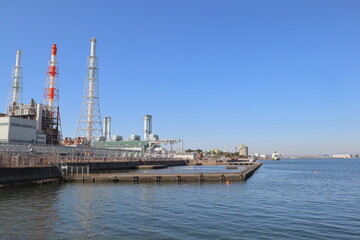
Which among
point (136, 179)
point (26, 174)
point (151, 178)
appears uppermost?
point (26, 174)

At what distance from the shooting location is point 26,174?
1727 inches

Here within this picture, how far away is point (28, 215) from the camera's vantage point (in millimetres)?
23188

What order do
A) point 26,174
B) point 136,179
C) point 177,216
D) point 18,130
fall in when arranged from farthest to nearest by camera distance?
point 18,130 < point 136,179 < point 26,174 < point 177,216

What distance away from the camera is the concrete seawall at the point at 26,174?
40.1 metres

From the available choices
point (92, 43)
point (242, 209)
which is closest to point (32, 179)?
point (242, 209)

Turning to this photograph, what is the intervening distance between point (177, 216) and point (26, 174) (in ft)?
102

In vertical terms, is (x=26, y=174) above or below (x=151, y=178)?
above

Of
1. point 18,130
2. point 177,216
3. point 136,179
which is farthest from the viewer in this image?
point 18,130

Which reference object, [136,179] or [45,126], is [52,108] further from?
[136,179]

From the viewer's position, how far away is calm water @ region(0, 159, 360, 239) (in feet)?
59.8

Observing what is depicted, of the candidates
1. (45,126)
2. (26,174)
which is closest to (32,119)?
(45,126)

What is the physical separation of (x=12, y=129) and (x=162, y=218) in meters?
78.4

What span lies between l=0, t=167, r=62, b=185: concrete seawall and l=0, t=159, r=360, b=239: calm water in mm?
8057

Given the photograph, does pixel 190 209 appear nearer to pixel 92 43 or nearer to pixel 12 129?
pixel 12 129
